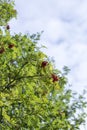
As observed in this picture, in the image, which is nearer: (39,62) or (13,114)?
(39,62)

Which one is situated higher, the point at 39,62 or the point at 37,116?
the point at 39,62

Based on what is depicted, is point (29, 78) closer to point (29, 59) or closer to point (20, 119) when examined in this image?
point (29, 59)

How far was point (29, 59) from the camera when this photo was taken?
469 inches

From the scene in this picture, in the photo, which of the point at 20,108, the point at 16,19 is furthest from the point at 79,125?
the point at 20,108

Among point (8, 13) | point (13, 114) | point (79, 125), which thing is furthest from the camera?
point (79, 125)

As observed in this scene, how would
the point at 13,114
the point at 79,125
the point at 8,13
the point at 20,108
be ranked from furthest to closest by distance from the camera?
the point at 79,125
the point at 8,13
the point at 13,114
the point at 20,108

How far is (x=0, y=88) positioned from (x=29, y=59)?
146 centimetres

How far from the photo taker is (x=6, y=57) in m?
12.9

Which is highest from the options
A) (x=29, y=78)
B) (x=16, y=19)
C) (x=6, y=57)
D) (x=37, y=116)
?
(x=16, y=19)

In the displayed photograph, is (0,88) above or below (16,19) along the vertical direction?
below

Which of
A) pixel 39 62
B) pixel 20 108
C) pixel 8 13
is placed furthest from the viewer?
pixel 8 13

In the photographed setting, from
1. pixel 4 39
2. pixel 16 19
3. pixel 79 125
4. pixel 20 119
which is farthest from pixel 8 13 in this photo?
pixel 79 125

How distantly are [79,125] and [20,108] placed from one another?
15.4 m

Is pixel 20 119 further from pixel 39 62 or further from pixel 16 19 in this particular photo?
pixel 16 19
